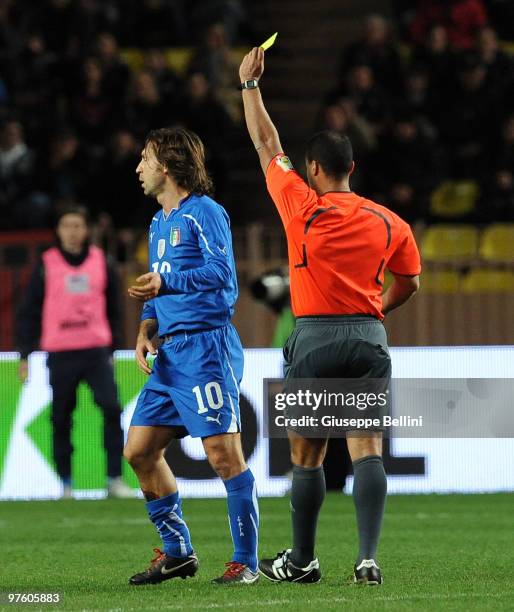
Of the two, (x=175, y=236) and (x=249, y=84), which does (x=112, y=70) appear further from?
(x=175, y=236)

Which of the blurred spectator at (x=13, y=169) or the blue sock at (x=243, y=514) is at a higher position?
the blurred spectator at (x=13, y=169)

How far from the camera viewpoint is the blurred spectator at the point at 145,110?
17.4 metres

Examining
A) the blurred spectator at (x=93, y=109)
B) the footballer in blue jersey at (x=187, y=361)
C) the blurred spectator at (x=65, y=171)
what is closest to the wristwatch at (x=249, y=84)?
the footballer in blue jersey at (x=187, y=361)

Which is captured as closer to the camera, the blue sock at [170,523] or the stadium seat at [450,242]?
the blue sock at [170,523]

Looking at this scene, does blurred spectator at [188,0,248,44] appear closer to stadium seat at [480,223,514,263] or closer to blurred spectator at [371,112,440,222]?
blurred spectator at [371,112,440,222]

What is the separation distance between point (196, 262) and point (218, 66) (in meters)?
11.7

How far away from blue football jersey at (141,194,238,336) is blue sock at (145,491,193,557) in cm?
74

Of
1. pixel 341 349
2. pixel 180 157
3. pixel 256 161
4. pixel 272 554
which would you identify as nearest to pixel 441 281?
pixel 256 161

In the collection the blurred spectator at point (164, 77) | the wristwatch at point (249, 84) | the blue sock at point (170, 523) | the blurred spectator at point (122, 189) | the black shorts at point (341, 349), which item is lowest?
the blue sock at point (170, 523)

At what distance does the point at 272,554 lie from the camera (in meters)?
8.45

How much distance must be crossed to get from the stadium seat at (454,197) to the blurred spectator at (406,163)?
368 millimetres

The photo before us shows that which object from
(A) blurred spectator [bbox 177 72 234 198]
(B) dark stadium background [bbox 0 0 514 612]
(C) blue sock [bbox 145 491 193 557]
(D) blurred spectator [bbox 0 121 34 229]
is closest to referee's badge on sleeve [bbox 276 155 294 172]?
(C) blue sock [bbox 145 491 193 557]

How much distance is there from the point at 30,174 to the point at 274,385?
17.2ft

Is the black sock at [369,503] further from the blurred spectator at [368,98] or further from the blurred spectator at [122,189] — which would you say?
the blurred spectator at [368,98]
